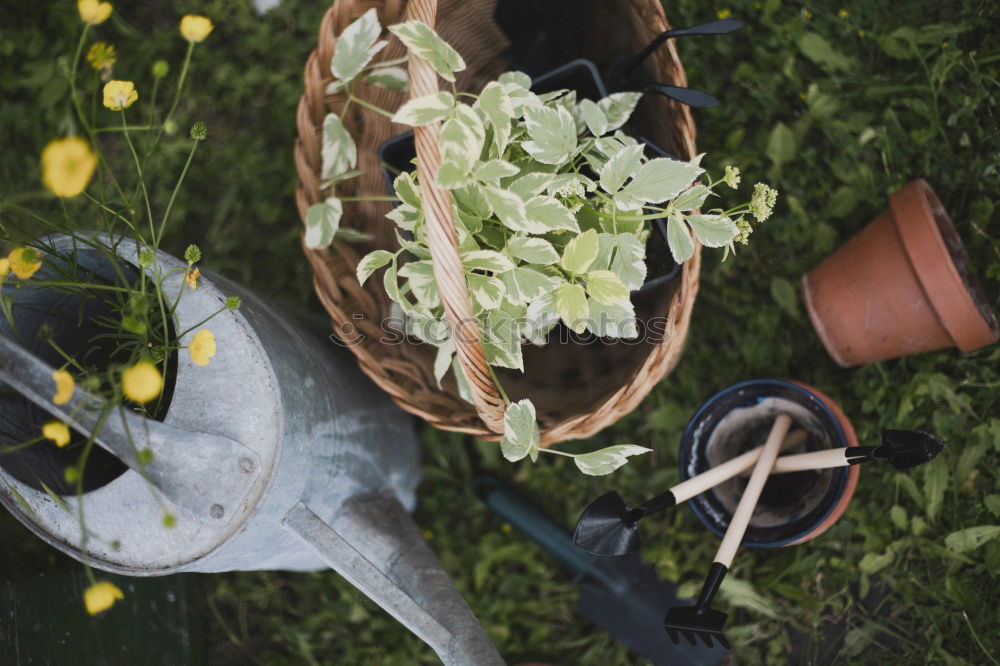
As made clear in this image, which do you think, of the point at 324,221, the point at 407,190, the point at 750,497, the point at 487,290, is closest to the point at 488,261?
the point at 487,290

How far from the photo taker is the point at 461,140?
2.25 feet

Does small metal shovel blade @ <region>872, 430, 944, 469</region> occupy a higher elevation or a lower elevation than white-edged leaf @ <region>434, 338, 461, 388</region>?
lower

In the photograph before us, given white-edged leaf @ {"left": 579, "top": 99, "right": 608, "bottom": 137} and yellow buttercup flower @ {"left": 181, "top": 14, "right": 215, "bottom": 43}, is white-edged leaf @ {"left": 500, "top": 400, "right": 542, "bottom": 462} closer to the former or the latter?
white-edged leaf @ {"left": 579, "top": 99, "right": 608, "bottom": 137}

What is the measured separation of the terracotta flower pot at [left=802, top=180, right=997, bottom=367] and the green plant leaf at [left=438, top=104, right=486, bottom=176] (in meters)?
0.65

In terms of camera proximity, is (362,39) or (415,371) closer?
(362,39)

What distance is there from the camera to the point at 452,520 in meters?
1.31

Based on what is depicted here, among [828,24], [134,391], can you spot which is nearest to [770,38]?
[828,24]

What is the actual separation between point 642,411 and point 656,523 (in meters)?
0.19

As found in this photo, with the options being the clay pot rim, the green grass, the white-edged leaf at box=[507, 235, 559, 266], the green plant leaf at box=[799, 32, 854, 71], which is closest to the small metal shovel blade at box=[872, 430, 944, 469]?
the clay pot rim

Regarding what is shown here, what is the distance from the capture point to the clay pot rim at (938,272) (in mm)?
950

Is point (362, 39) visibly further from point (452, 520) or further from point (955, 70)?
point (955, 70)

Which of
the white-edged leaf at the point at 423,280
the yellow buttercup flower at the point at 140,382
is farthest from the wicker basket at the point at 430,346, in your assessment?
the yellow buttercup flower at the point at 140,382

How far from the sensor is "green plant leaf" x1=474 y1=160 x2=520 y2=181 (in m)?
0.73

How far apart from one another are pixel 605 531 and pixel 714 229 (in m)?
0.40
